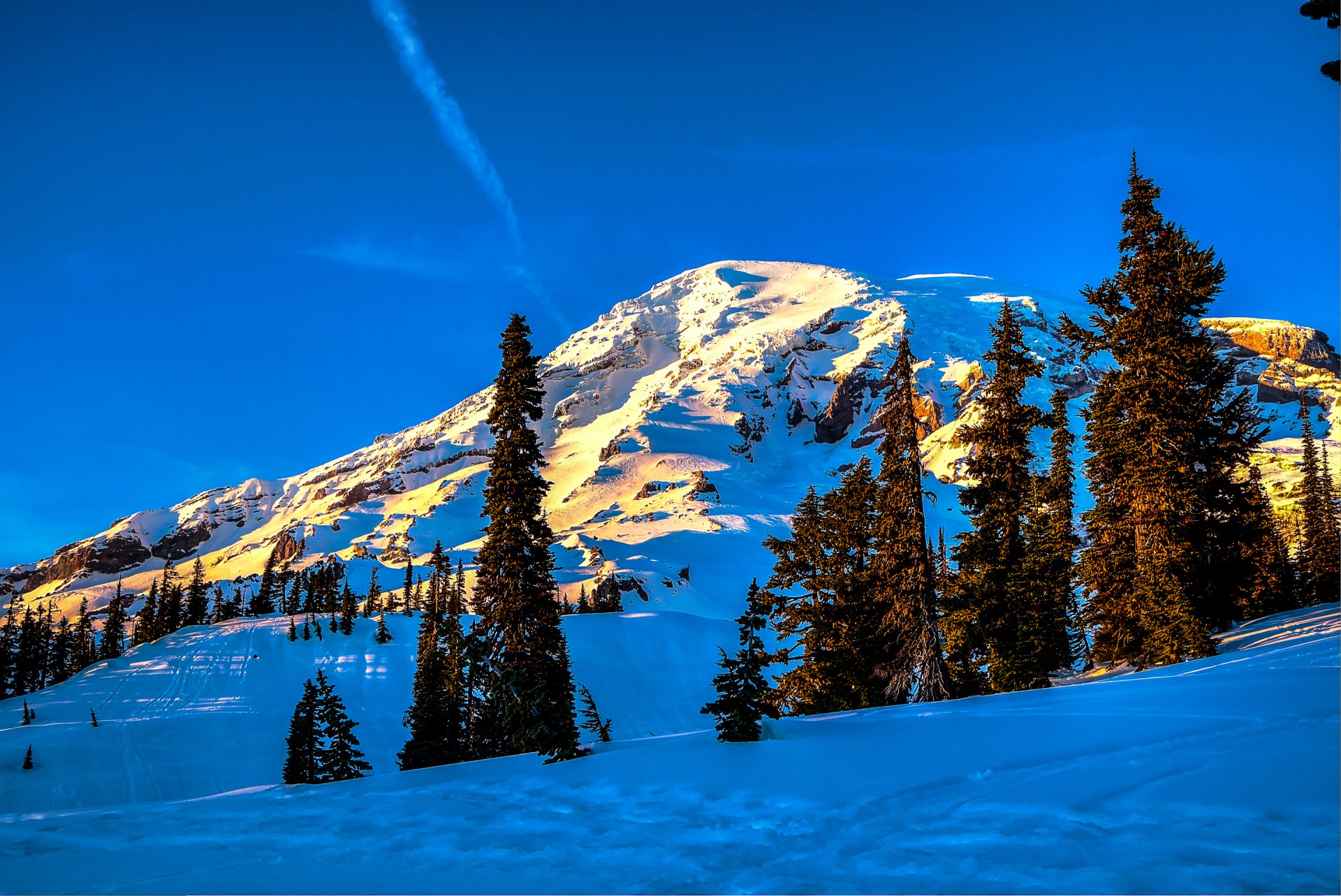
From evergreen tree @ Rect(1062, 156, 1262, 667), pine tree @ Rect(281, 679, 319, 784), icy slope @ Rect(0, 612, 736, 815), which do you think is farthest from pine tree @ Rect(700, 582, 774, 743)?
icy slope @ Rect(0, 612, 736, 815)

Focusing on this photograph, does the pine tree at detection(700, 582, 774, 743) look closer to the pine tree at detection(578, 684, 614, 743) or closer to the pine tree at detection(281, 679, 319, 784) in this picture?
the pine tree at detection(281, 679, 319, 784)

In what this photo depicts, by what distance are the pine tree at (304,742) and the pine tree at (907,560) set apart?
28504 mm

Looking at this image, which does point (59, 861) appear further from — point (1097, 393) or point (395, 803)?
point (1097, 393)

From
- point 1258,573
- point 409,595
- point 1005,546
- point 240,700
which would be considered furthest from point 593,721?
point 409,595

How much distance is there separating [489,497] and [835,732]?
49.8 feet

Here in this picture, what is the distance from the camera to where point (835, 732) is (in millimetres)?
9938

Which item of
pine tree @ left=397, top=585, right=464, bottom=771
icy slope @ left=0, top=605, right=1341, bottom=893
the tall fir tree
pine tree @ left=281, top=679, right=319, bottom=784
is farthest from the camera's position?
pine tree @ left=281, top=679, right=319, bottom=784

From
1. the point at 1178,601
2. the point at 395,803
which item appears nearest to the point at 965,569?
the point at 1178,601

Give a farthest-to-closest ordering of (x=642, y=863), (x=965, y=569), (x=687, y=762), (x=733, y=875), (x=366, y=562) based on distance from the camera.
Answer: (x=366, y=562) → (x=965, y=569) → (x=687, y=762) → (x=642, y=863) → (x=733, y=875)

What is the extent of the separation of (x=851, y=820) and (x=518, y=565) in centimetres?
1712

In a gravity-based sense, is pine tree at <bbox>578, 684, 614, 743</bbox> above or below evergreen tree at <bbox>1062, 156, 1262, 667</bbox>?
below

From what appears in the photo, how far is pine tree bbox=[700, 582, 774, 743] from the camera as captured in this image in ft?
34.6

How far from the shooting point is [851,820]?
551 cm

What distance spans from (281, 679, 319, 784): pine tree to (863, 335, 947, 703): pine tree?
2850 centimetres
